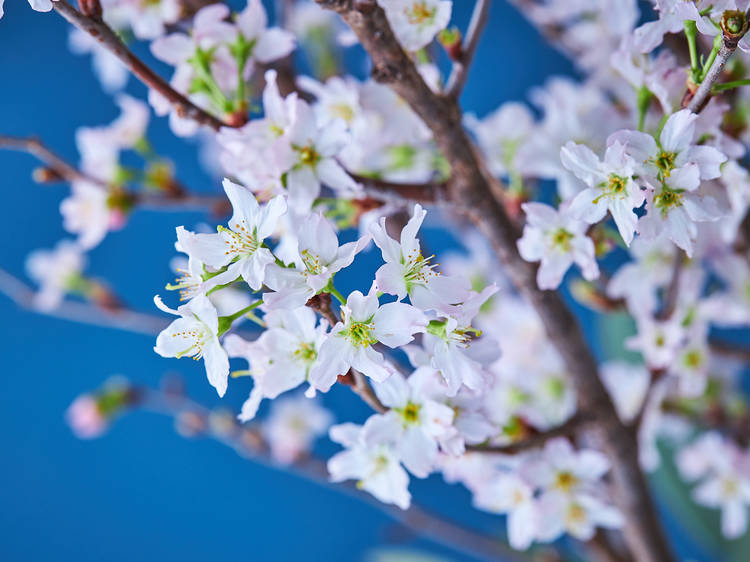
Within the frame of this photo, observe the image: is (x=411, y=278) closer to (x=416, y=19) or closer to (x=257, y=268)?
(x=257, y=268)

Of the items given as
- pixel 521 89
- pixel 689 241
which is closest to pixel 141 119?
pixel 689 241

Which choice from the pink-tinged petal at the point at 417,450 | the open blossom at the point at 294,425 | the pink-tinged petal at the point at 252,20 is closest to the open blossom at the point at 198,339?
the pink-tinged petal at the point at 417,450

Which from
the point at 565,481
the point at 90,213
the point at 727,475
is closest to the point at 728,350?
the point at 727,475

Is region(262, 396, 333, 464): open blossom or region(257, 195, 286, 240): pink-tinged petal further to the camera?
region(262, 396, 333, 464): open blossom

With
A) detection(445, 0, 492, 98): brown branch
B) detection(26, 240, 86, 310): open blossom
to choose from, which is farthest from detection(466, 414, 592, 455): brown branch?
detection(26, 240, 86, 310): open blossom

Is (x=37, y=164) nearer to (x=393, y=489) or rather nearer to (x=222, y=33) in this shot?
(x=222, y=33)

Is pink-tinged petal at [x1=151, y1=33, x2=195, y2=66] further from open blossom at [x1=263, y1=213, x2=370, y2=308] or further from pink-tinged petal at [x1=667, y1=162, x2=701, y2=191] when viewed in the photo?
pink-tinged petal at [x1=667, y1=162, x2=701, y2=191]
